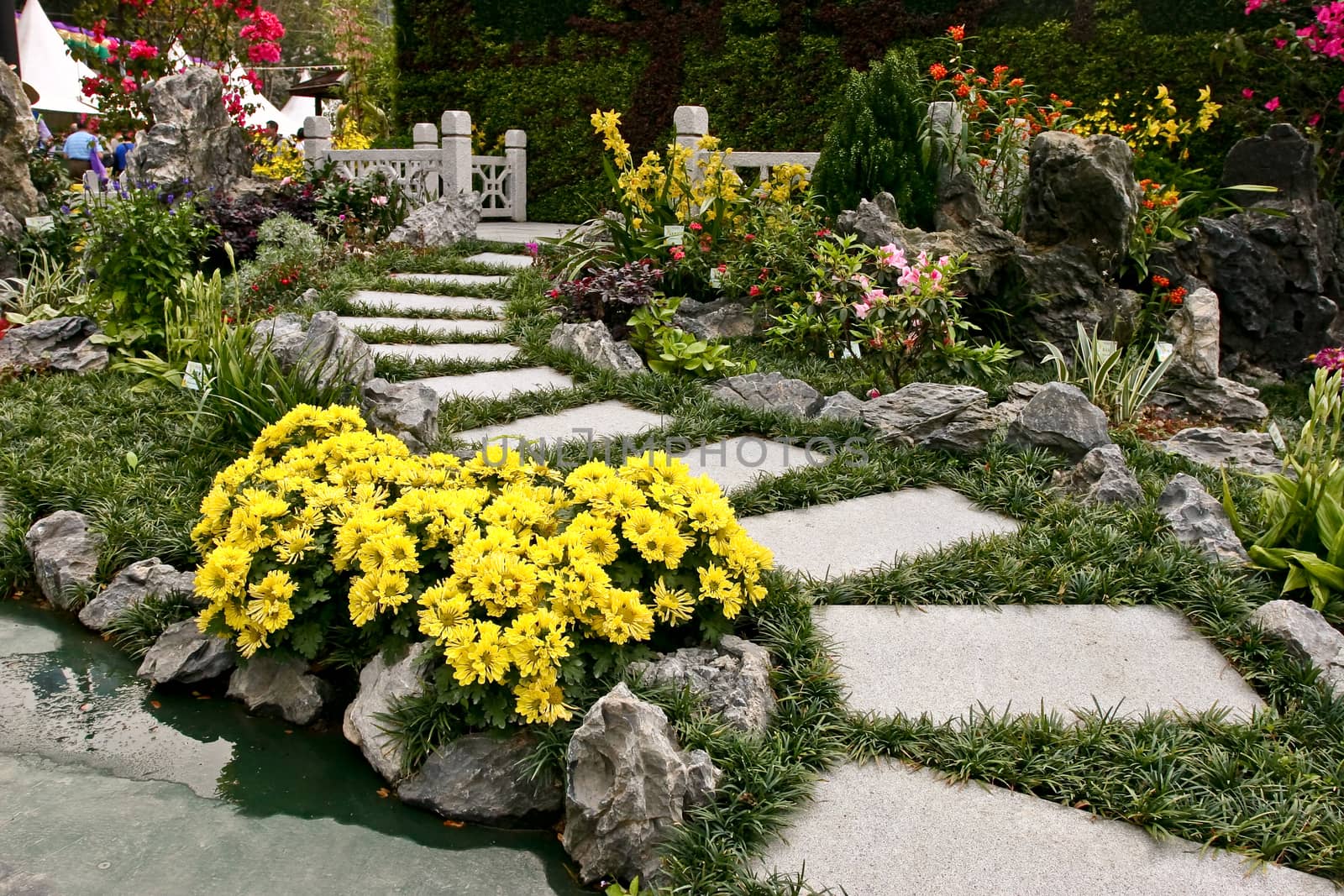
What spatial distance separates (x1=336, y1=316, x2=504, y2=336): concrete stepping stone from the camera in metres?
6.48

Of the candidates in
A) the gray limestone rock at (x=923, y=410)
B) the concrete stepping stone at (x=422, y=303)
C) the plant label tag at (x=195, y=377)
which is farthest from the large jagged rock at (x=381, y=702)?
the concrete stepping stone at (x=422, y=303)

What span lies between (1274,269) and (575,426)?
4.86 m

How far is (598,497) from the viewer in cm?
313

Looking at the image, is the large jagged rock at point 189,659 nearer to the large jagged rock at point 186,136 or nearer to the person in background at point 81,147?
the large jagged rock at point 186,136

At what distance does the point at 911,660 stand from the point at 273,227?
6870 millimetres

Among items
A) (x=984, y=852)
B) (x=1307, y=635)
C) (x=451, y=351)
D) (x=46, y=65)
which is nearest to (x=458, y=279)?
(x=451, y=351)

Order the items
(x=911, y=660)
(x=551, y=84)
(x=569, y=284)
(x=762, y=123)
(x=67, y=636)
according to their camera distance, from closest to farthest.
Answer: (x=911, y=660) → (x=67, y=636) → (x=569, y=284) → (x=762, y=123) → (x=551, y=84)

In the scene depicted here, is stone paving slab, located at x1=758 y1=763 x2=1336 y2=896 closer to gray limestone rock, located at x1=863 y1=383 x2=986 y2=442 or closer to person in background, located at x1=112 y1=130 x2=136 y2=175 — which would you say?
gray limestone rock, located at x1=863 y1=383 x2=986 y2=442

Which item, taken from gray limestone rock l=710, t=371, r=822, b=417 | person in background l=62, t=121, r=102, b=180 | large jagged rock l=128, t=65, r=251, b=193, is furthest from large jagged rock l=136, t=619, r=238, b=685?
person in background l=62, t=121, r=102, b=180

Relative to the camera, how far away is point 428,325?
266 inches

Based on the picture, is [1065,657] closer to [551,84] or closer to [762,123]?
[762,123]

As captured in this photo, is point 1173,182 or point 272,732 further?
point 1173,182

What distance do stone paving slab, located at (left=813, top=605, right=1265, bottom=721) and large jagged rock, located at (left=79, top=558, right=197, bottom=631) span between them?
236 centimetres

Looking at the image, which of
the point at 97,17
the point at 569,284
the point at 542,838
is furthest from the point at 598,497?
the point at 97,17
